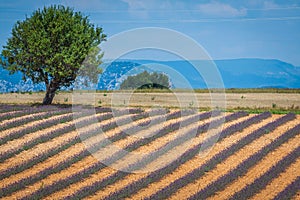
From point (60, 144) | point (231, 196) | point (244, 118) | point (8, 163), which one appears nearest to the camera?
point (231, 196)

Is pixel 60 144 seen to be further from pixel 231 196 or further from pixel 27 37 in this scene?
pixel 27 37

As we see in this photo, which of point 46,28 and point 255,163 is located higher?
point 46,28

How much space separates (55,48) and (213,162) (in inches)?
620

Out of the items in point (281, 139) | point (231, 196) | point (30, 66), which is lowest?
point (231, 196)

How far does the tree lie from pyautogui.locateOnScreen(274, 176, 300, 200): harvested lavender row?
1763 centimetres

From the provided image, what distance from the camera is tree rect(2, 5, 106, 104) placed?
3038 cm

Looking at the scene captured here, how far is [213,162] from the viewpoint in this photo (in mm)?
19172

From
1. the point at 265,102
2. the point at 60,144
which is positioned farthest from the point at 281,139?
the point at 265,102

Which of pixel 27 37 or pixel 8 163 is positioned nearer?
pixel 8 163

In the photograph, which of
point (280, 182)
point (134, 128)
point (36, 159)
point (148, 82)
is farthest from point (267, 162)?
point (148, 82)

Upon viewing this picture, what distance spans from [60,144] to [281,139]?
1046 centimetres

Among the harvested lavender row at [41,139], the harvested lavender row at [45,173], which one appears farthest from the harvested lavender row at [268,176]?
the harvested lavender row at [41,139]

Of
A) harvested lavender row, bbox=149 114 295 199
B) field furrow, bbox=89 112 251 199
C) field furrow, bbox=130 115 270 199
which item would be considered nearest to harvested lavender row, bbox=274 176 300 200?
harvested lavender row, bbox=149 114 295 199

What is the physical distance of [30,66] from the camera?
103 feet
